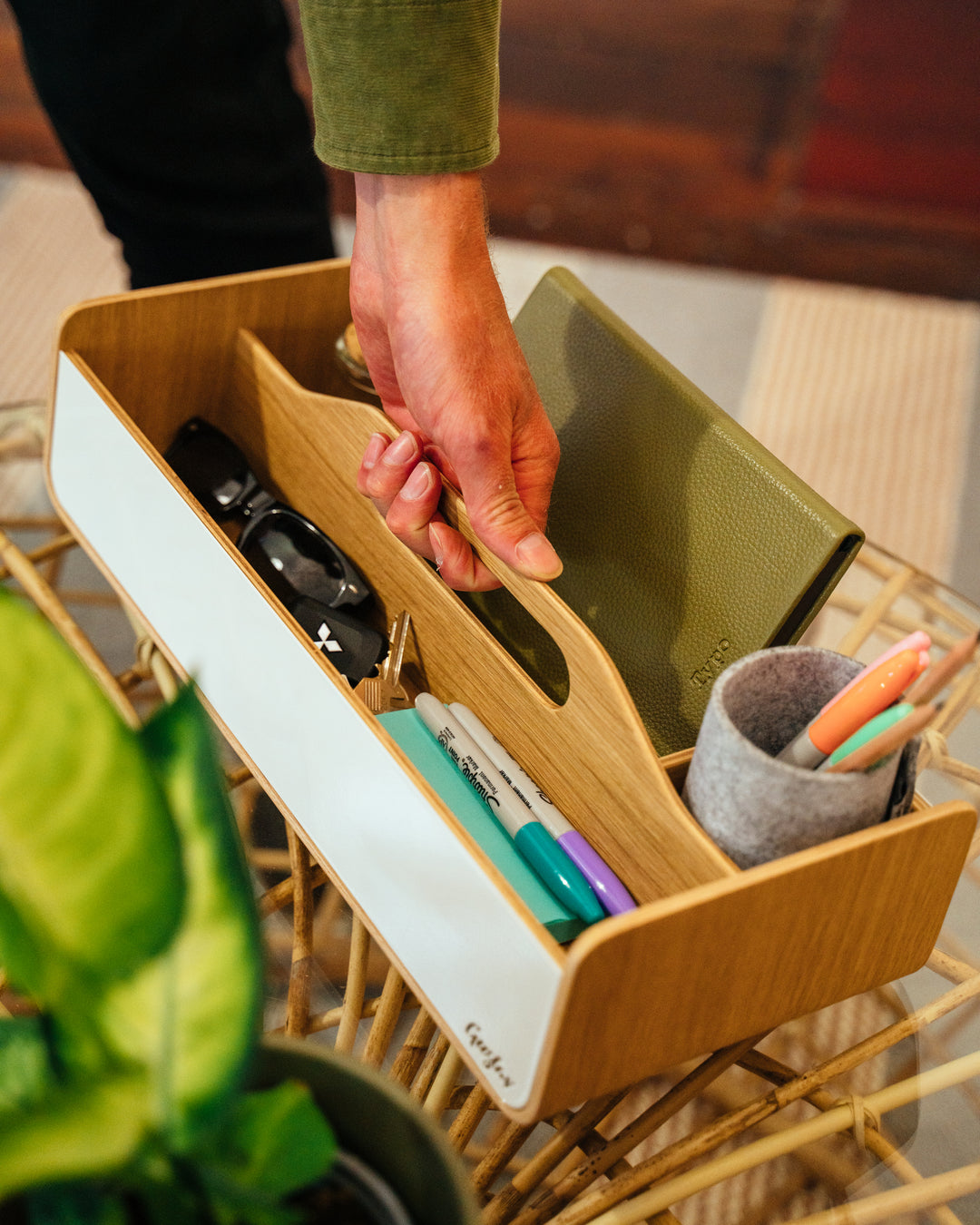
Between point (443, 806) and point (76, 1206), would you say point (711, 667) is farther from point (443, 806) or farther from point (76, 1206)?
point (76, 1206)

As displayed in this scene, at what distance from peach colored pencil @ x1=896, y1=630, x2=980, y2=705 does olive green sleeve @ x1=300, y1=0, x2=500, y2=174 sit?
0.94 feet

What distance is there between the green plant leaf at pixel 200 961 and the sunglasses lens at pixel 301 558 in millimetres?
333

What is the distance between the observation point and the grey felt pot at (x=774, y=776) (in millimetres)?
333

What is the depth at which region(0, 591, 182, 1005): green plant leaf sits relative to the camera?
167 millimetres

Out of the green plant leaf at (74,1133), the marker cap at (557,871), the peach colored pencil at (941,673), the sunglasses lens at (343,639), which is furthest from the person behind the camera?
the sunglasses lens at (343,639)

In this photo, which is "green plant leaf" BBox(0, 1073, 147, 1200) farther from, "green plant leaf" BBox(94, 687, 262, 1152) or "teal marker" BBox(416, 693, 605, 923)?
→ "teal marker" BBox(416, 693, 605, 923)

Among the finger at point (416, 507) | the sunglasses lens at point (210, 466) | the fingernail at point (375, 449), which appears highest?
the fingernail at point (375, 449)

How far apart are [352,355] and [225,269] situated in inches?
12.5

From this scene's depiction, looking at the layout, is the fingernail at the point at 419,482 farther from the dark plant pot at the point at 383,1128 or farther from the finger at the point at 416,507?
the dark plant pot at the point at 383,1128

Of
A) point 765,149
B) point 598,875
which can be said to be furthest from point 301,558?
point 765,149

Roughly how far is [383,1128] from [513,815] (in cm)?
19

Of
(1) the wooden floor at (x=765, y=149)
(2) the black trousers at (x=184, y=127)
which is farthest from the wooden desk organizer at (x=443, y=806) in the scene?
(1) the wooden floor at (x=765, y=149)

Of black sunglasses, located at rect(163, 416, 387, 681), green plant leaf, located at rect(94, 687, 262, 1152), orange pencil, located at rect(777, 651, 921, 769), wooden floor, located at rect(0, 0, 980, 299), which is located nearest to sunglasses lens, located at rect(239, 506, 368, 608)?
black sunglasses, located at rect(163, 416, 387, 681)

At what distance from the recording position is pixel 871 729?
1.08ft
